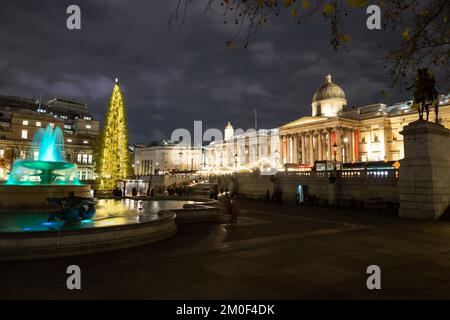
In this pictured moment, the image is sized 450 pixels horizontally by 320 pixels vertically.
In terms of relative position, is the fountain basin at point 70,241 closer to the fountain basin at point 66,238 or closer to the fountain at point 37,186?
the fountain basin at point 66,238

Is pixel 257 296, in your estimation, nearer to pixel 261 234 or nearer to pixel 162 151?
pixel 261 234

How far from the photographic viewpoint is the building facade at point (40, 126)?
233 ft

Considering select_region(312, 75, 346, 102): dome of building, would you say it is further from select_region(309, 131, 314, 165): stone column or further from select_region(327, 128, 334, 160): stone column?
select_region(327, 128, 334, 160): stone column

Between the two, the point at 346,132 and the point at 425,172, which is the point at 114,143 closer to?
the point at 425,172

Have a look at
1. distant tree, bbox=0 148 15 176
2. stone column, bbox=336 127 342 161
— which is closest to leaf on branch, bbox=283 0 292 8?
distant tree, bbox=0 148 15 176

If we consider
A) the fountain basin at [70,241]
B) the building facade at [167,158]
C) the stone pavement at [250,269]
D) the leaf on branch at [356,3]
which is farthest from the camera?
the building facade at [167,158]

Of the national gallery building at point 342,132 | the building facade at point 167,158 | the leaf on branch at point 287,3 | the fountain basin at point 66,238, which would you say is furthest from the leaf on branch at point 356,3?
the building facade at point 167,158

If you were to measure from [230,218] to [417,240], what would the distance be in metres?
8.68

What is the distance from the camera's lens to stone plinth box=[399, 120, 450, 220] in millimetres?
18391

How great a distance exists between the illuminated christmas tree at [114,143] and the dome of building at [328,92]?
215 ft

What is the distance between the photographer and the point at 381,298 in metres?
5.75

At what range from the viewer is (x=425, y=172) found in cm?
1870

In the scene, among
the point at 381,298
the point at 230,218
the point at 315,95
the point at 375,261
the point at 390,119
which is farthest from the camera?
the point at 315,95

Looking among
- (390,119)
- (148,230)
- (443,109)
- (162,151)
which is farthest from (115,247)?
(162,151)
